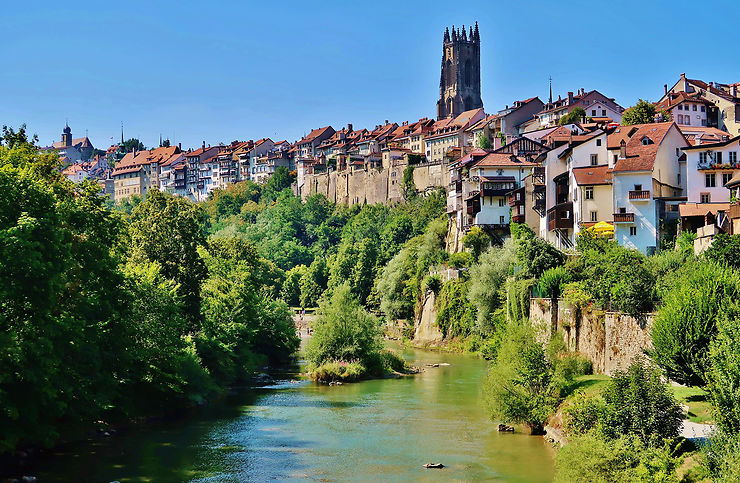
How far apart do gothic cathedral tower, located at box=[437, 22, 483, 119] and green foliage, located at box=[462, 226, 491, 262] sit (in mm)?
84155

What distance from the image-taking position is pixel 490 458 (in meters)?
28.0

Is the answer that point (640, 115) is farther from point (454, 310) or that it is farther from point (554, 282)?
point (554, 282)

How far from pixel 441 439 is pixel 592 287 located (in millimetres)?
12905

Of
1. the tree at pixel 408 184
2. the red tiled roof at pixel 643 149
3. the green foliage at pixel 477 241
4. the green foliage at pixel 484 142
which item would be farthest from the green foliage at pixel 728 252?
the tree at pixel 408 184

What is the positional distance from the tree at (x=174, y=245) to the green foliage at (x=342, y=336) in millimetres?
8184

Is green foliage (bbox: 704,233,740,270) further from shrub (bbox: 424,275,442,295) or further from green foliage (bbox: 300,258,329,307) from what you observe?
green foliage (bbox: 300,258,329,307)

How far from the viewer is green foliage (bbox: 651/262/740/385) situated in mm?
25547

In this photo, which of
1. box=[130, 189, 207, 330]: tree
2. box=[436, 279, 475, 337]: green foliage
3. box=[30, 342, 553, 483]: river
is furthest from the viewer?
box=[436, 279, 475, 337]: green foliage

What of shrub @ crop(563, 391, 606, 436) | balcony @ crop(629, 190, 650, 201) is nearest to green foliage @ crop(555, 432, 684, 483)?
shrub @ crop(563, 391, 606, 436)

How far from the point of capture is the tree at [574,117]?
275ft

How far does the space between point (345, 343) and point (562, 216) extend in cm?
1760

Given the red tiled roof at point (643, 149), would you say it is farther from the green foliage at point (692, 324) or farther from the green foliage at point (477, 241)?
the green foliage at point (692, 324)

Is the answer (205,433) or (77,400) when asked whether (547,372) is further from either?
(77,400)

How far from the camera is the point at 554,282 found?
44031 mm
